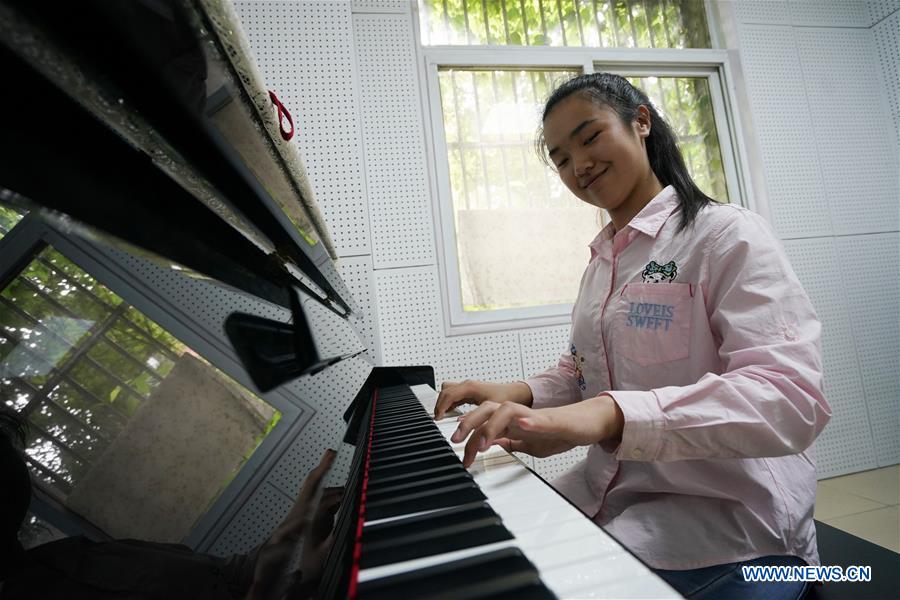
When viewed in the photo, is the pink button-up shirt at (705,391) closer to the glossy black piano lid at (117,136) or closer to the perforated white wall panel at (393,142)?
the glossy black piano lid at (117,136)

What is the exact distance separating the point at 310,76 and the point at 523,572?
223 cm

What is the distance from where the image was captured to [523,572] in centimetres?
24

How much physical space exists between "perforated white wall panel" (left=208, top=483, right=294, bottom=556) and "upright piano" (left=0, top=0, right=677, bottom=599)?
0.07 m

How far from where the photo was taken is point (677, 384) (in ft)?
2.70

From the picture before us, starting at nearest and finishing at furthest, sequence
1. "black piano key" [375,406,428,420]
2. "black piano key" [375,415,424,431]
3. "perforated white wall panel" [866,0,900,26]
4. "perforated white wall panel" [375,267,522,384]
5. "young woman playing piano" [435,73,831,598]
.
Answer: "young woman playing piano" [435,73,831,598] < "black piano key" [375,415,424,431] < "black piano key" [375,406,428,420] < "perforated white wall panel" [375,267,522,384] < "perforated white wall panel" [866,0,900,26]

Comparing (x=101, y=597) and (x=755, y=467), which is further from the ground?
(x=101, y=597)

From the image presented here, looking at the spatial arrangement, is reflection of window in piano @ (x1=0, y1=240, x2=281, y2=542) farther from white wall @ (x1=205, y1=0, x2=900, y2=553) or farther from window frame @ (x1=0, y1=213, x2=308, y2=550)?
white wall @ (x1=205, y1=0, x2=900, y2=553)

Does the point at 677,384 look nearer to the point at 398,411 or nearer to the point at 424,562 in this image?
the point at 398,411

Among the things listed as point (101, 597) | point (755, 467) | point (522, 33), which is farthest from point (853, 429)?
point (101, 597)

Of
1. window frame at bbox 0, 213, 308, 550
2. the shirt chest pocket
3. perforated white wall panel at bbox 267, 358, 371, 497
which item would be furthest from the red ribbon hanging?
the shirt chest pocket

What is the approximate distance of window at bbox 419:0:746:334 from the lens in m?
2.34

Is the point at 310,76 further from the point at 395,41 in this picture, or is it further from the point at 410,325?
the point at 410,325

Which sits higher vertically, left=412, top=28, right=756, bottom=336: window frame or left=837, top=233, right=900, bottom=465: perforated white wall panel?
left=412, top=28, right=756, bottom=336: window frame

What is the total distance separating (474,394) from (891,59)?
3.71m
